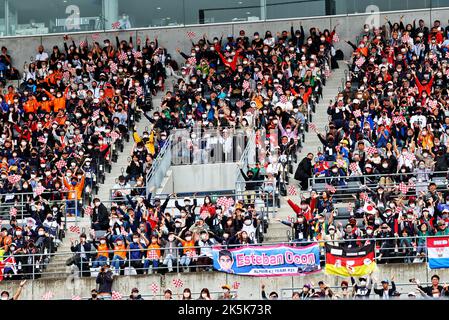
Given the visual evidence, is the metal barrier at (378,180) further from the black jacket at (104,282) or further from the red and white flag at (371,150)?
the black jacket at (104,282)

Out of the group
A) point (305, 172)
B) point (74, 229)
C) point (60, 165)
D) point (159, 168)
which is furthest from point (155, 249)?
point (60, 165)

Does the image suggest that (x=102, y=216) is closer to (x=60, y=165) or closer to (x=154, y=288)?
(x=60, y=165)

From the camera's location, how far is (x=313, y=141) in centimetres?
2883

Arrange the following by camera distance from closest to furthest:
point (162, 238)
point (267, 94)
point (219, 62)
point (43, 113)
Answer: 1. point (162, 238)
2. point (267, 94)
3. point (43, 113)
4. point (219, 62)

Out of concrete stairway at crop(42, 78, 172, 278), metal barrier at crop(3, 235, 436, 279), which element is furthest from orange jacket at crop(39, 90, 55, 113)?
metal barrier at crop(3, 235, 436, 279)

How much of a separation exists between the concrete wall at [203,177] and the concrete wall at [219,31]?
9.79m

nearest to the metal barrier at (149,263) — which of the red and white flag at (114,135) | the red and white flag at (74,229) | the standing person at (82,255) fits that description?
the standing person at (82,255)

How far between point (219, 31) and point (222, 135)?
966 centimetres

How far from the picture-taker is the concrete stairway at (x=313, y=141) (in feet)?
76.6
